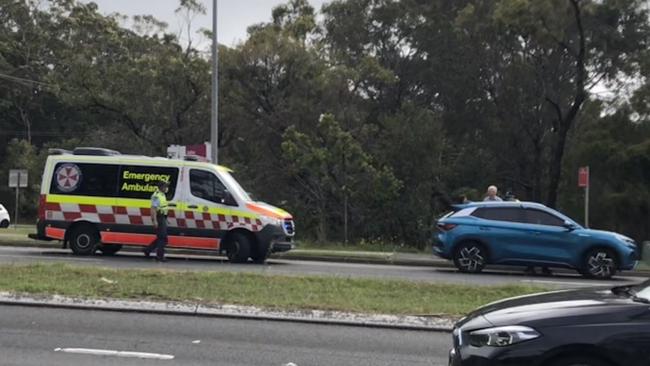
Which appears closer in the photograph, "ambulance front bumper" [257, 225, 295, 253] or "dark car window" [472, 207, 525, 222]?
"dark car window" [472, 207, 525, 222]

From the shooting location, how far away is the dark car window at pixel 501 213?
16406 mm

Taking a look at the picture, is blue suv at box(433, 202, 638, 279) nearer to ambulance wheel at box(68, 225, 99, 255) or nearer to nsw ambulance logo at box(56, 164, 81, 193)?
ambulance wheel at box(68, 225, 99, 255)

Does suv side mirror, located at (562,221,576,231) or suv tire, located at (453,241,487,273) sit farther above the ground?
suv side mirror, located at (562,221,576,231)

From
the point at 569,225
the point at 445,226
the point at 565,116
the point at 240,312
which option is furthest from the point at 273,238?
the point at 565,116

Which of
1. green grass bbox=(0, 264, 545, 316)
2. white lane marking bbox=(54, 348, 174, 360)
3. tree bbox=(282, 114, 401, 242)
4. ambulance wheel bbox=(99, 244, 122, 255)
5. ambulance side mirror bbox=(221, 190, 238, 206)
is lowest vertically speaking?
white lane marking bbox=(54, 348, 174, 360)

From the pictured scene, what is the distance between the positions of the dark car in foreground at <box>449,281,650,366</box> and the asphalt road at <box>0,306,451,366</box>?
2161 mm

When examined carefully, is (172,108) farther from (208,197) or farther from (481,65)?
(208,197)

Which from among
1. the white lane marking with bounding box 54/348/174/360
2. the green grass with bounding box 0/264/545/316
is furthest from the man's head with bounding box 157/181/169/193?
the white lane marking with bounding box 54/348/174/360

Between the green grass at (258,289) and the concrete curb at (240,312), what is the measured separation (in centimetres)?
24

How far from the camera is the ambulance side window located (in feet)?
55.4

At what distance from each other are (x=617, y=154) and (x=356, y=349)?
25.2 meters

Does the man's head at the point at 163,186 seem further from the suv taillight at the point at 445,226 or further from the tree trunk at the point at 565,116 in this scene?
the tree trunk at the point at 565,116

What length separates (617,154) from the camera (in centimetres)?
3020

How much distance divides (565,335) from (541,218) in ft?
38.5
